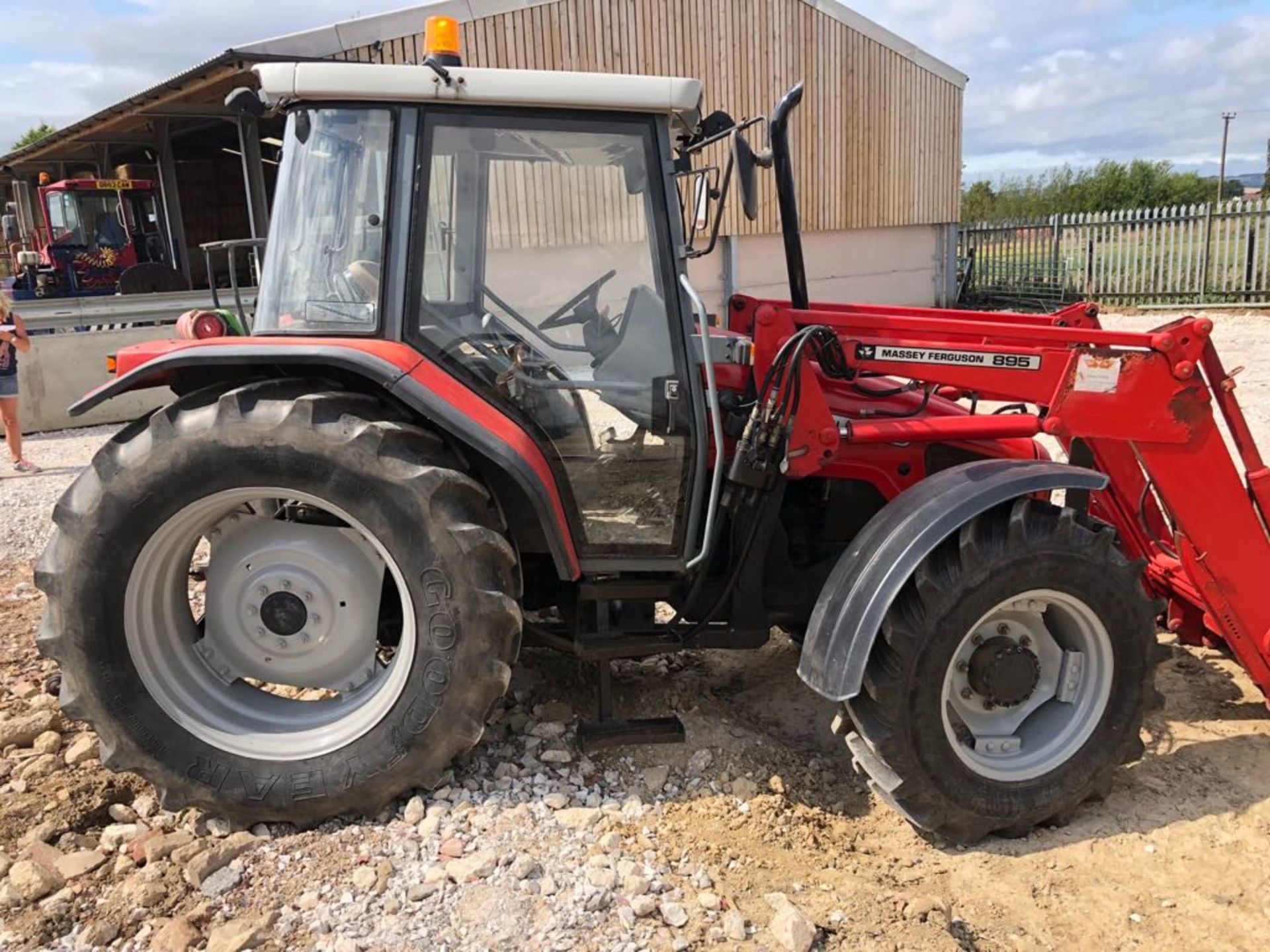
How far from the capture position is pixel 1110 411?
329cm

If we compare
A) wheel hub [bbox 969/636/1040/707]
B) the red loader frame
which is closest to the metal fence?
the red loader frame

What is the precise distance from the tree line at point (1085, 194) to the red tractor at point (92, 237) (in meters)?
28.9

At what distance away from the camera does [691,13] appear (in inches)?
523

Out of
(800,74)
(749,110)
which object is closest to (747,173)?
(749,110)

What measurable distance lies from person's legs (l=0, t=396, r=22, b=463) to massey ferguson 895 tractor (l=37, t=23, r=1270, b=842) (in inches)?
232

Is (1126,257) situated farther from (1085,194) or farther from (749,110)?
(1085,194)

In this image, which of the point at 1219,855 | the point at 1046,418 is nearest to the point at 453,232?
the point at 1046,418

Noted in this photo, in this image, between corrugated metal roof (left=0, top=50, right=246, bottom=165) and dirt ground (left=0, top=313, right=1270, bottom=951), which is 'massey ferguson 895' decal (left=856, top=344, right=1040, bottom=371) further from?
corrugated metal roof (left=0, top=50, right=246, bottom=165)

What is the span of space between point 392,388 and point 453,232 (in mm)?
569

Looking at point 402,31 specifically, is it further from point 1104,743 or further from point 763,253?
point 1104,743

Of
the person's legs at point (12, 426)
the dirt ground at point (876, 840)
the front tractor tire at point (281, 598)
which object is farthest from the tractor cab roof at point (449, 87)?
the person's legs at point (12, 426)

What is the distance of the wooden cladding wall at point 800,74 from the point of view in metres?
12.2

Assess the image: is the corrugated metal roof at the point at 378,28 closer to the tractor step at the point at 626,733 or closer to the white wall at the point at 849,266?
the white wall at the point at 849,266

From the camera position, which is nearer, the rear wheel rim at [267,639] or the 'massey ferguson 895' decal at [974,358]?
the rear wheel rim at [267,639]
